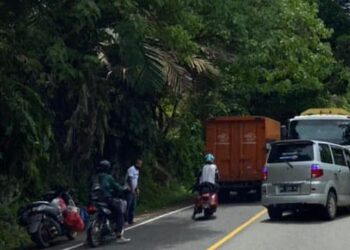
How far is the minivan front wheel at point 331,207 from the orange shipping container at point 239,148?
7.80 metres

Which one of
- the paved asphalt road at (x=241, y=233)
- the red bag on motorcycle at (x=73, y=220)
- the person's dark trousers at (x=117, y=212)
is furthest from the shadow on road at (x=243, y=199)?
the person's dark trousers at (x=117, y=212)

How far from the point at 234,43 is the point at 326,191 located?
7856 mm

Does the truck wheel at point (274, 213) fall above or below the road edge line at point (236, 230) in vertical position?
above

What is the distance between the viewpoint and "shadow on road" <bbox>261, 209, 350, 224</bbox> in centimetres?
1970

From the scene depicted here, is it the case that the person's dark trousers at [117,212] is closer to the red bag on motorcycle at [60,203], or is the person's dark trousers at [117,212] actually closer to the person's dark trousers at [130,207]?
the red bag on motorcycle at [60,203]

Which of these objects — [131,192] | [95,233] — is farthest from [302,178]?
[95,233]

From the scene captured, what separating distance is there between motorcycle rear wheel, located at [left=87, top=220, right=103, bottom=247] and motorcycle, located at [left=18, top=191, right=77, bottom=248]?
0.87m

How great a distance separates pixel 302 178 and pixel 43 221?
619 cm

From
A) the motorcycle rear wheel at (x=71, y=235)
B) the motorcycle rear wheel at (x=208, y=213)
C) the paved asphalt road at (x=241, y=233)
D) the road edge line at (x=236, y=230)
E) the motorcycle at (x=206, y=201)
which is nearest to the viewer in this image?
the road edge line at (x=236, y=230)

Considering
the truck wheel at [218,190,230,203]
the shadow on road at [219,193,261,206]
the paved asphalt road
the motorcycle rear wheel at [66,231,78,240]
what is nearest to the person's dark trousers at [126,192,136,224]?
the paved asphalt road

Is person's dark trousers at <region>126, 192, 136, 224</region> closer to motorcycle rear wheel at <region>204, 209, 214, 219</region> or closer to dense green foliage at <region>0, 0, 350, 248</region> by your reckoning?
motorcycle rear wheel at <region>204, 209, 214, 219</region>

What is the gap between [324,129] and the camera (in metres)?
26.7

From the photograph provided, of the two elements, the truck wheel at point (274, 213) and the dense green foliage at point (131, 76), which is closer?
the dense green foliage at point (131, 76)

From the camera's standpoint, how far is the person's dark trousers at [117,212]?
16859 mm
